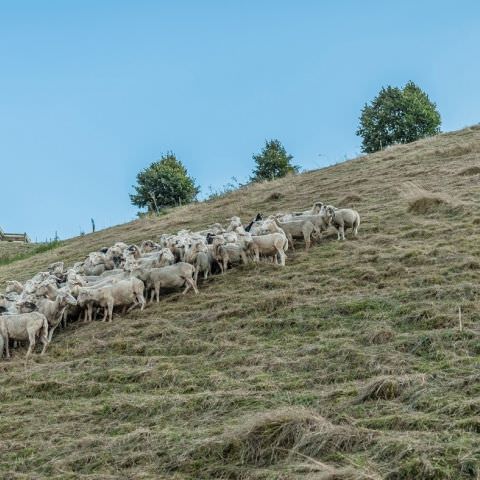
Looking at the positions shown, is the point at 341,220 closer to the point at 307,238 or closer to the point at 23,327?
the point at 307,238

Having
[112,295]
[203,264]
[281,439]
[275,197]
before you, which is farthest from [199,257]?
[275,197]

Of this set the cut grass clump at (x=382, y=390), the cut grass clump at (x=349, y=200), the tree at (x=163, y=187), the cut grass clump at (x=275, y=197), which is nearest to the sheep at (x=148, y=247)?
the cut grass clump at (x=349, y=200)

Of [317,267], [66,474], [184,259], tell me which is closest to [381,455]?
[66,474]

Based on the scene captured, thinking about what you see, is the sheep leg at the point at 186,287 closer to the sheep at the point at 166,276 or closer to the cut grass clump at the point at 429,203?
the sheep at the point at 166,276

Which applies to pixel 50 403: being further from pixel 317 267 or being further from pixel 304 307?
pixel 317 267

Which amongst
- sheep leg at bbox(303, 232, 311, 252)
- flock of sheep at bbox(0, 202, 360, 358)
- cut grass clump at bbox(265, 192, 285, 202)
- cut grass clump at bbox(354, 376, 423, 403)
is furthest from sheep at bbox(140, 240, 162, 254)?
cut grass clump at bbox(354, 376, 423, 403)

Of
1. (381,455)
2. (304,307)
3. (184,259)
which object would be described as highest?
(184,259)

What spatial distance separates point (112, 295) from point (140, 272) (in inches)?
39.2

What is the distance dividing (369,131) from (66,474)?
48.4m

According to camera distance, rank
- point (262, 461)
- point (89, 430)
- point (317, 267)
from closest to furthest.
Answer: point (262, 461), point (89, 430), point (317, 267)

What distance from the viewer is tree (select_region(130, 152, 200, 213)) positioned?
51.3 metres

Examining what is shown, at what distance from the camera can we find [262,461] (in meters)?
7.64

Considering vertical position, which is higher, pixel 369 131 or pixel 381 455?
pixel 369 131

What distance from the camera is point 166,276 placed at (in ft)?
52.5
